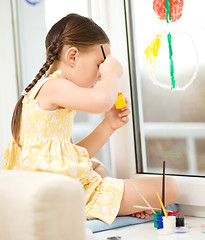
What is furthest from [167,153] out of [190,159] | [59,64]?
[59,64]

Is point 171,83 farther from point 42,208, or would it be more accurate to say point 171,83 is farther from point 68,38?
point 42,208

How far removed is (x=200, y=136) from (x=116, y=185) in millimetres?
297

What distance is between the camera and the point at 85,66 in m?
1.28

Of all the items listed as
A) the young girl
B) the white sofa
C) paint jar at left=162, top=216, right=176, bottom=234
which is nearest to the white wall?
the young girl

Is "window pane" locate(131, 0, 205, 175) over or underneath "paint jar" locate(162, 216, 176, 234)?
over

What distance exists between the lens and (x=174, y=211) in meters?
1.27

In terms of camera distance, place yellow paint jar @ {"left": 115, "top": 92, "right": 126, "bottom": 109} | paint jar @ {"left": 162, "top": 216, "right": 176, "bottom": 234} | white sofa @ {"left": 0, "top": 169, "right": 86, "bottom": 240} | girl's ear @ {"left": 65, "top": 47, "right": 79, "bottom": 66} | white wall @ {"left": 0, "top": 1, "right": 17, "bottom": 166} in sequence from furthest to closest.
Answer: white wall @ {"left": 0, "top": 1, "right": 17, "bottom": 166} → yellow paint jar @ {"left": 115, "top": 92, "right": 126, "bottom": 109} → girl's ear @ {"left": 65, "top": 47, "right": 79, "bottom": 66} → paint jar @ {"left": 162, "top": 216, "right": 176, "bottom": 234} → white sofa @ {"left": 0, "top": 169, "right": 86, "bottom": 240}

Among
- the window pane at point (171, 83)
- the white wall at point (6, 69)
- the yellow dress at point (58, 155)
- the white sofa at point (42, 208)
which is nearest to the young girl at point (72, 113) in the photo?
the yellow dress at point (58, 155)

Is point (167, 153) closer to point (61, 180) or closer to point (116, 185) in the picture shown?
point (116, 185)

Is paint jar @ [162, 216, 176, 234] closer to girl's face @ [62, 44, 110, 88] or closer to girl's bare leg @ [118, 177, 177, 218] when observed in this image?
girl's bare leg @ [118, 177, 177, 218]

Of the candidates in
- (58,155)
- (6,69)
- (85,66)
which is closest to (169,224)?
(58,155)

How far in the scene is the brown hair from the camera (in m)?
1.26

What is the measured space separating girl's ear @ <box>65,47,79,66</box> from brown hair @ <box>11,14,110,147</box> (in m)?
0.02

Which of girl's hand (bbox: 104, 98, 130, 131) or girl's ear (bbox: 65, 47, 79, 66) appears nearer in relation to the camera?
girl's ear (bbox: 65, 47, 79, 66)
